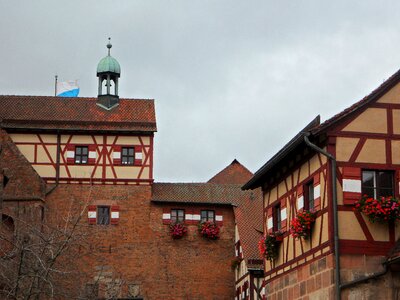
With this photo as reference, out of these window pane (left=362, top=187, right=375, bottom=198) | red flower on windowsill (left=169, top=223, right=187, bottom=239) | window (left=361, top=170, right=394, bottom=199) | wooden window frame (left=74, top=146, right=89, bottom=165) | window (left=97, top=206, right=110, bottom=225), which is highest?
wooden window frame (left=74, top=146, right=89, bottom=165)

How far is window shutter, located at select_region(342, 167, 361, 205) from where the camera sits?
76.8 ft

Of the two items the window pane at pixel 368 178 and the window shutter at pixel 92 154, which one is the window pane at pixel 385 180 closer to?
the window pane at pixel 368 178

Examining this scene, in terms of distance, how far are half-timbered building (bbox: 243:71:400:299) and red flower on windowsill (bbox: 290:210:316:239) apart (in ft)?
0.21

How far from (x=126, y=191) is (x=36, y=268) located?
94.3 ft

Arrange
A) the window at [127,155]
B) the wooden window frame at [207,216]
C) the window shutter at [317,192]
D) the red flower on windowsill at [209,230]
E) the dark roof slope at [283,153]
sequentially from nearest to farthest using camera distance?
the window shutter at [317,192], the dark roof slope at [283,153], the red flower on windowsill at [209,230], the window at [127,155], the wooden window frame at [207,216]

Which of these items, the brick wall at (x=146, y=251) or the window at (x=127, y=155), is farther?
the window at (x=127, y=155)

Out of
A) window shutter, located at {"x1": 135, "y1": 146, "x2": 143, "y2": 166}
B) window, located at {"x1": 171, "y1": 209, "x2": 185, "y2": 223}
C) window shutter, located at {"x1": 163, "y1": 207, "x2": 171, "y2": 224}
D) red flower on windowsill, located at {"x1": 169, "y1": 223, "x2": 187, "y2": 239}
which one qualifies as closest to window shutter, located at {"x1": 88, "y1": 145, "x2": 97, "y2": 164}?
window shutter, located at {"x1": 135, "y1": 146, "x2": 143, "y2": 166}

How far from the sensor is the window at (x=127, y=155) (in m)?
47.8

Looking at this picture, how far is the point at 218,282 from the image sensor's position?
47.1m

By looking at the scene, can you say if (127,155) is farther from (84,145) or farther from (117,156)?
Answer: (84,145)

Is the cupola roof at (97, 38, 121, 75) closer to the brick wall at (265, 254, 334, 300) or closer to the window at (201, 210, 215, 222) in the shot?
the window at (201, 210, 215, 222)

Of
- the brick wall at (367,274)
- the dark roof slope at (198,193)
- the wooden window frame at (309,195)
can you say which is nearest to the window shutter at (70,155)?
the dark roof slope at (198,193)

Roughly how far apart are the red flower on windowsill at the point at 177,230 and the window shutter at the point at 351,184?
24.0 m

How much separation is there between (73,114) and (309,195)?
82.2 ft
